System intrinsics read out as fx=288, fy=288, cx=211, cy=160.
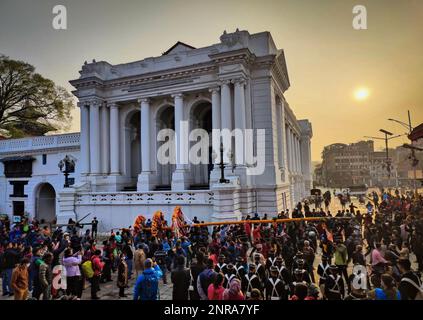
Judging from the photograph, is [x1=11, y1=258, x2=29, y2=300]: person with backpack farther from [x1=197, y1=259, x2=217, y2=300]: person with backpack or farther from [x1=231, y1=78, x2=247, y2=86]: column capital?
[x1=231, y1=78, x2=247, y2=86]: column capital

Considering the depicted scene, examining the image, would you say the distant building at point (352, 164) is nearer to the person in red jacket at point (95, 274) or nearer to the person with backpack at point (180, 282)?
the person in red jacket at point (95, 274)

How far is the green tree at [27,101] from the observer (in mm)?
27955

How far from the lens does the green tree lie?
1101 inches

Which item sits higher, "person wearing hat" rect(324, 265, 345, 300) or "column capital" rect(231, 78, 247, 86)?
"column capital" rect(231, 78, 247, 86)

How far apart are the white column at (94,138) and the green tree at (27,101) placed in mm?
8998

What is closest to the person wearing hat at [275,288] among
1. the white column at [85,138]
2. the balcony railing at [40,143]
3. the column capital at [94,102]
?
the white column at [85,138]

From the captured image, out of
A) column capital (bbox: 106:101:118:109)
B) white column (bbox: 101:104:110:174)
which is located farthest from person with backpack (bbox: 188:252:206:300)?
column capital (bbox: 106:101:118:109)

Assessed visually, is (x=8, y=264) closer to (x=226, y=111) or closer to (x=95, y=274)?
(x=95, y=274)

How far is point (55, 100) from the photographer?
32.1 metres

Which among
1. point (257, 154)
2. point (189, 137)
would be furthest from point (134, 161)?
point (257, 154)

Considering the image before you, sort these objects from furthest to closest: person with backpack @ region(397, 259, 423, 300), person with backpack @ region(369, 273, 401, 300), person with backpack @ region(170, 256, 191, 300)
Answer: person with backpack @ region(170, 256, 191, 300) < person with backpack @ region(397, 259, 423, 300) < person with backpack @ region(369, 273, 401, 300)

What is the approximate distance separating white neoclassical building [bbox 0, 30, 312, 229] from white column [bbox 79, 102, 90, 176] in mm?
90

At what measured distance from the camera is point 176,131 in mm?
24016
